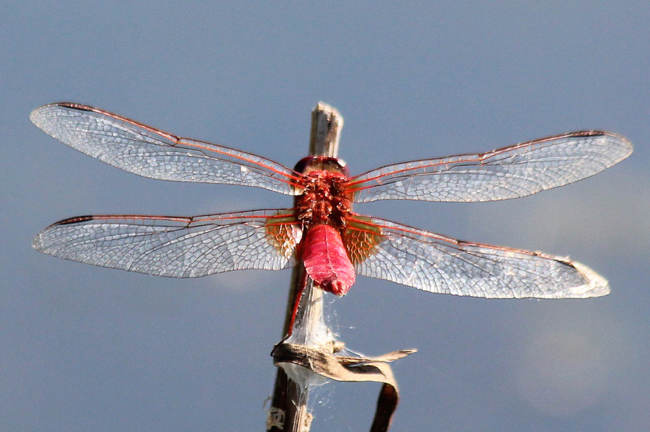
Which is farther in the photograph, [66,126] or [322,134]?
[322,134]

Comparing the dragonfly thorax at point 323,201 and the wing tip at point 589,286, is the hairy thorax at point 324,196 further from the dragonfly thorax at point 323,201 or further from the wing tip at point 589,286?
the wing tip at point 589,286

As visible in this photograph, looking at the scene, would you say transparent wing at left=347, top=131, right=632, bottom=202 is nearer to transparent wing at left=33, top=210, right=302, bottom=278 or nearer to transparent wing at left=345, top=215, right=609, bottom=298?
transparent wing at left=345, top=215, right=609, bottom=298

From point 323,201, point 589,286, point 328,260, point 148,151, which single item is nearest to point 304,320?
point 328,260

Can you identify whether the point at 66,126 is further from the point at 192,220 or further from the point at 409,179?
the point at 409,179

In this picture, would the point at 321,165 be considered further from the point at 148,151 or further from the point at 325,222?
the point at 148,151

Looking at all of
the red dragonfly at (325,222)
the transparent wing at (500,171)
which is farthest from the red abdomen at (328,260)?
the transparent wing at (500,171)

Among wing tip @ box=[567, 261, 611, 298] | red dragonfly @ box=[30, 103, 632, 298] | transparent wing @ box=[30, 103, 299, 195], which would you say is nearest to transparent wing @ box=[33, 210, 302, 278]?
red dragonfly @ box=[30, 103, 632, 298]

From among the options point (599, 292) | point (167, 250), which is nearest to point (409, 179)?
point (599, 292)
